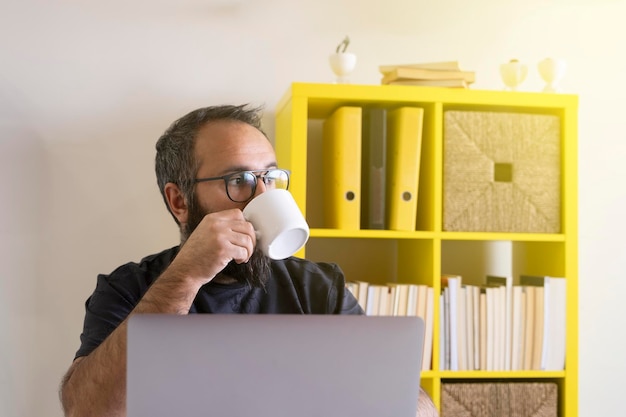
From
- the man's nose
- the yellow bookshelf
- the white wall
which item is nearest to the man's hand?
the man's nose

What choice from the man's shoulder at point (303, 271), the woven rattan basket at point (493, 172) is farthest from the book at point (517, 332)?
the man's shoulder at point (303, 271)

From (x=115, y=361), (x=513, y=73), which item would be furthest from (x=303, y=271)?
(x=513, y=73)

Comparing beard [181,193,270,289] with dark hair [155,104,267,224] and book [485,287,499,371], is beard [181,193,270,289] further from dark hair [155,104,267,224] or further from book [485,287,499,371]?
book [485,287,499,371]

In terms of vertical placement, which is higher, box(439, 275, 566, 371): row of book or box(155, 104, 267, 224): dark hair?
box(155, 104, 267, 224): dark hair

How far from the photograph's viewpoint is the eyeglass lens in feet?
5.65

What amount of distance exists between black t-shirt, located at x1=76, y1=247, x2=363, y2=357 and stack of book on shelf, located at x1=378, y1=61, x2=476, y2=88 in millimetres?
779

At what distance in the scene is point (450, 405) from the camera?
2352 millimetres

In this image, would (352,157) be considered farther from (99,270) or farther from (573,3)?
(573,3)

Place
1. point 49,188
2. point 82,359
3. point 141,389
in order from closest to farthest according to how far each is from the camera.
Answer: point 141,389 < point 82,359 < point 49,188

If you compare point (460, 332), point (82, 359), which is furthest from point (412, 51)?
point (82, 359)

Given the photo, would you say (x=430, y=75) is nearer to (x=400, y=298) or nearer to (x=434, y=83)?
(x=434, y=83)

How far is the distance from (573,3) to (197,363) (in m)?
2.36

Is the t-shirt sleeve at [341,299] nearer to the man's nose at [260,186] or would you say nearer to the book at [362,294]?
the man's nose at [260,186]

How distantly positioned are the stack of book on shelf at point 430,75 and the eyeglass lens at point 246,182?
80cm
